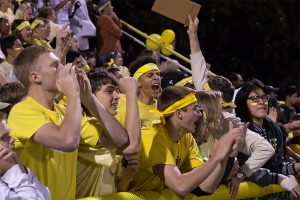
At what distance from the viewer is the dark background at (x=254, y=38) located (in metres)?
22.5

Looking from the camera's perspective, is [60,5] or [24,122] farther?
[60,5]

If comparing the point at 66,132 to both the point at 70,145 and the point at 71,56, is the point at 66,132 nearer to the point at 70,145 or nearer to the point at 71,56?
the point at 70,145

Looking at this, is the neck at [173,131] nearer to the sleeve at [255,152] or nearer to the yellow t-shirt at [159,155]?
the yellow t-shirt at [159,155]

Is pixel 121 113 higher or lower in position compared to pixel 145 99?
higher

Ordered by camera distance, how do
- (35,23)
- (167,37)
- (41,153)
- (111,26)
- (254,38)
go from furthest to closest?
(254,38), (167,37), (111,26), (35,23), (41,153)

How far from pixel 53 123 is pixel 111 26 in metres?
10.3

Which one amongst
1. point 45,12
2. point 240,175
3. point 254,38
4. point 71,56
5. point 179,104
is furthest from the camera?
point 254,38

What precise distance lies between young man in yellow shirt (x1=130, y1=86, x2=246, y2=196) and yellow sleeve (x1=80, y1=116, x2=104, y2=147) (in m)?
0.56

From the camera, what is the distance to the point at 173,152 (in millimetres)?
5910

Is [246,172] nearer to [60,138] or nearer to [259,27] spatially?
[60,138]

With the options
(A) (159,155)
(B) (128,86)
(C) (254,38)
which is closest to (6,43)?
(B) (128,86)

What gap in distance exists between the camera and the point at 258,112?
299 inches

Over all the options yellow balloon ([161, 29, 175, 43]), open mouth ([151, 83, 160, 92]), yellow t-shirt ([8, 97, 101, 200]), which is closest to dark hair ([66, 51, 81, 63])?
open mouth ([151, 83, 160, 92])

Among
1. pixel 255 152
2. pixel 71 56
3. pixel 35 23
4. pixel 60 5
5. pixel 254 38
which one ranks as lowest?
pixel 254 38
